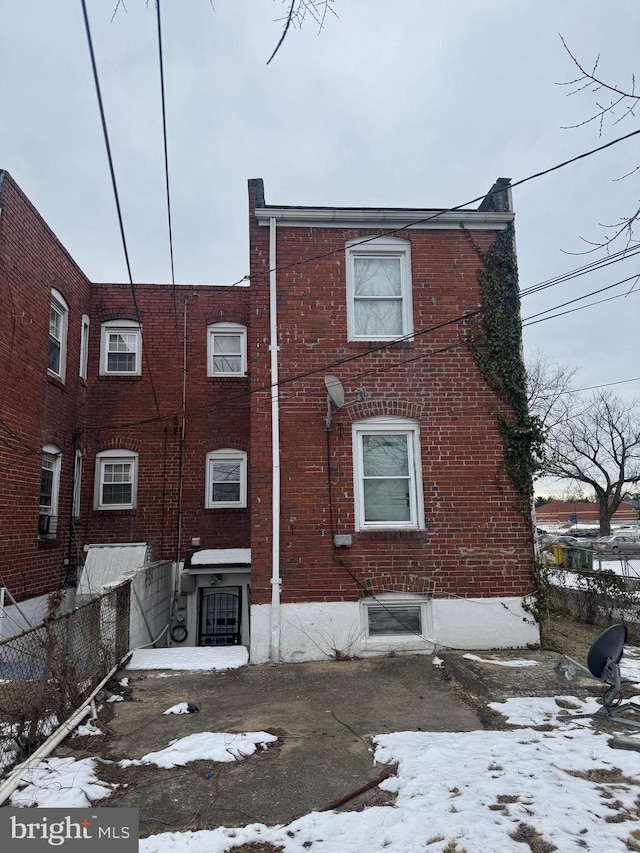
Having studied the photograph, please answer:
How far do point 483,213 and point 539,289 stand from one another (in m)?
1.64

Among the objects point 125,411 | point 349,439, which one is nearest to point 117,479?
point 125,411

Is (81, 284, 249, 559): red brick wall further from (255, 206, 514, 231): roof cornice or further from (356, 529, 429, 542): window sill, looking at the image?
(356, 529, 429, 542): window sill

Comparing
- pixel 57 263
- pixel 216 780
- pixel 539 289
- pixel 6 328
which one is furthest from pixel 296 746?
pixel 57 263

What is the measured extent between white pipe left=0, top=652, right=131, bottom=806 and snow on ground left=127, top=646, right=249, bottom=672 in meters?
1.17

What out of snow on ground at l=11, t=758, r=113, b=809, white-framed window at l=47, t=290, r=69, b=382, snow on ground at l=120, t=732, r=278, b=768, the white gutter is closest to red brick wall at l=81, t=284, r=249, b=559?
white-framed window at l=47, t=290, r=69, b=382

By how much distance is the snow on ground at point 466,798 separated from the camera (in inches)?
128

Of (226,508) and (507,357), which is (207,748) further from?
(226,508)

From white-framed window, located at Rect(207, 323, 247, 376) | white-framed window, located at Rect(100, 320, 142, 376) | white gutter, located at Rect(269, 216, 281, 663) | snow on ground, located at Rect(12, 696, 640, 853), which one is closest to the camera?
snow on ground, located at Rect(12, 696, 640, 853)

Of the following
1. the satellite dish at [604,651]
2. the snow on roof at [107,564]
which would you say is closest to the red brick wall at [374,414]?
the satellite dish at [604,651]

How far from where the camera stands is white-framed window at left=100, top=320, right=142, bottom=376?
41.5 ft

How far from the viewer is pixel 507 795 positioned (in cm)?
373

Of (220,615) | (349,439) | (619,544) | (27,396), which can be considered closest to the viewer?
(349,439)

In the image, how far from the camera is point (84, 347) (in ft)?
40.4

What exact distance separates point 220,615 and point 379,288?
25.2ft
